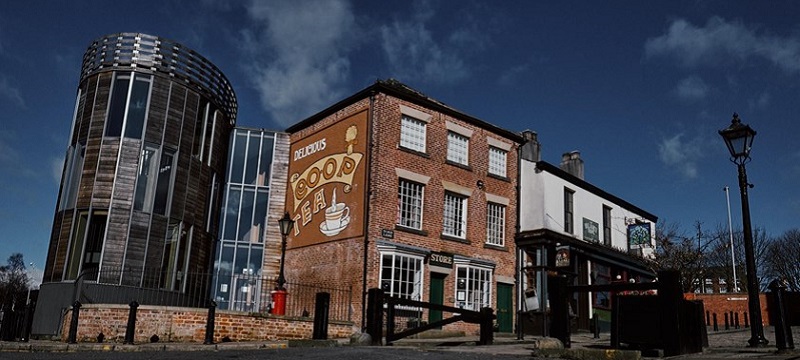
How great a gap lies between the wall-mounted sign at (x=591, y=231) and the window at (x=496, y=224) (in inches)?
189

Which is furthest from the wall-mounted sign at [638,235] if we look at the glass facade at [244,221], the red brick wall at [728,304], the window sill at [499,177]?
the glass facade at [244,221]

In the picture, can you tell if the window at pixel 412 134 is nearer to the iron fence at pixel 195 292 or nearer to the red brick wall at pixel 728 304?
the iron fence at pixel 195 292

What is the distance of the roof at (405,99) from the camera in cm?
1994

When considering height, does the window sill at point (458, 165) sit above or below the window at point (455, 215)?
above


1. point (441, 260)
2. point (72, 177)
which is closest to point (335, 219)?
point (441, 260)

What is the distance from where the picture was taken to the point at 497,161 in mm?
23078

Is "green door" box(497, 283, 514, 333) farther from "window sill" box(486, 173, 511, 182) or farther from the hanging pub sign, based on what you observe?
"window sill" box(486, 173, 511, 182)

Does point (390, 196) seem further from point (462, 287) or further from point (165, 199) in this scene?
point (165, 199)

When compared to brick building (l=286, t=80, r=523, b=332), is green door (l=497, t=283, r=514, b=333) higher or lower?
lower

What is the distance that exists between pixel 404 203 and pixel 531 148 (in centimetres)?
722

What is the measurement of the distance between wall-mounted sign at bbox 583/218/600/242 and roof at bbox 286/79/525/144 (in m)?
4.76

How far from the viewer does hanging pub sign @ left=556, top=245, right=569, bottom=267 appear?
22.1 meters

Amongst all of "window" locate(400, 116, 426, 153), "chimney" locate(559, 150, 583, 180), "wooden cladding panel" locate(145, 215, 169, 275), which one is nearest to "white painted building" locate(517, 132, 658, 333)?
"chimney" locate(559, 150, 583, 180)

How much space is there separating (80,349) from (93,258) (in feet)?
25.4
